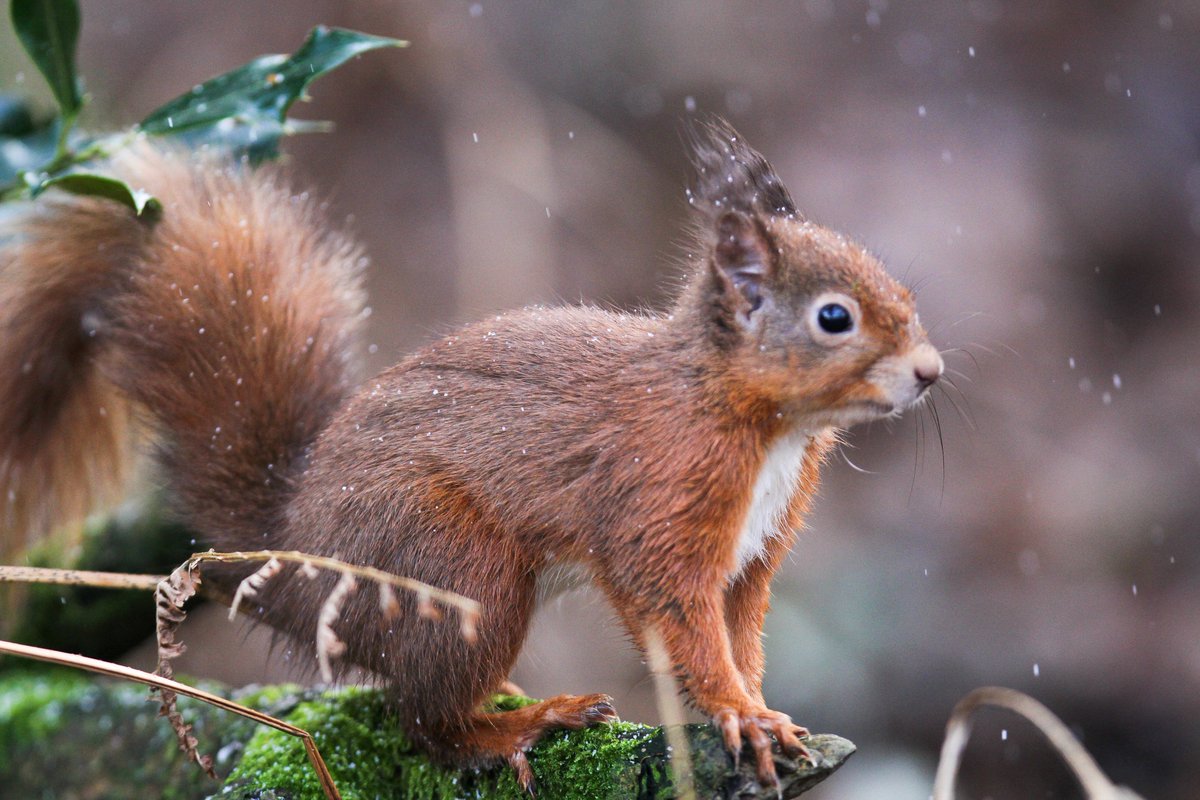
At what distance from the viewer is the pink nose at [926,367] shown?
5.49ft

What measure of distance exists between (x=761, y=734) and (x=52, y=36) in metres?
1.93

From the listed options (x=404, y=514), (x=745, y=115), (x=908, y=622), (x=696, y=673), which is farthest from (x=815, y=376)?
(x=745, y=115)

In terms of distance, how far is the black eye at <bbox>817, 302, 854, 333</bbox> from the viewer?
1.72 meters

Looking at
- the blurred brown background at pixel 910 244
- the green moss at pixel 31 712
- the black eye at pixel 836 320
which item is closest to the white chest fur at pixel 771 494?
A: the black eye at pixel 836 320

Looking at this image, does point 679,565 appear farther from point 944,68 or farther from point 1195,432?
point 944,68

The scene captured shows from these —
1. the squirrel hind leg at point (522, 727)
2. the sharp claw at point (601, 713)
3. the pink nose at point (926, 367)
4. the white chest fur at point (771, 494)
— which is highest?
the pink nose at point (926, 367)

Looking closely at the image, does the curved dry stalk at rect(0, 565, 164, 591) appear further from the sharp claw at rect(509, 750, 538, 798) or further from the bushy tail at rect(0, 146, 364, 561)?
the sharp claw at rect(509, 750, 538, 798)

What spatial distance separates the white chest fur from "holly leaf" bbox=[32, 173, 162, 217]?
123 cm

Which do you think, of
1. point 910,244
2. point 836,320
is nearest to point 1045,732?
point 836,320

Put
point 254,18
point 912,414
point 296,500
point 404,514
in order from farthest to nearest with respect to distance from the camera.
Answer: point 254,18, point 912,414, point 296,500, point 404,514

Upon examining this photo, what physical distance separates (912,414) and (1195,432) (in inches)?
42.0

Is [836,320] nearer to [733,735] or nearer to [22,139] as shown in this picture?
[733,735]

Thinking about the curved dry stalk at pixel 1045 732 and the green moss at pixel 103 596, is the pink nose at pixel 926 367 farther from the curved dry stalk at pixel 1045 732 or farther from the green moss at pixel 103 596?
the green moss at pixel 103 596

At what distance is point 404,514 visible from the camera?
6.09 feet
